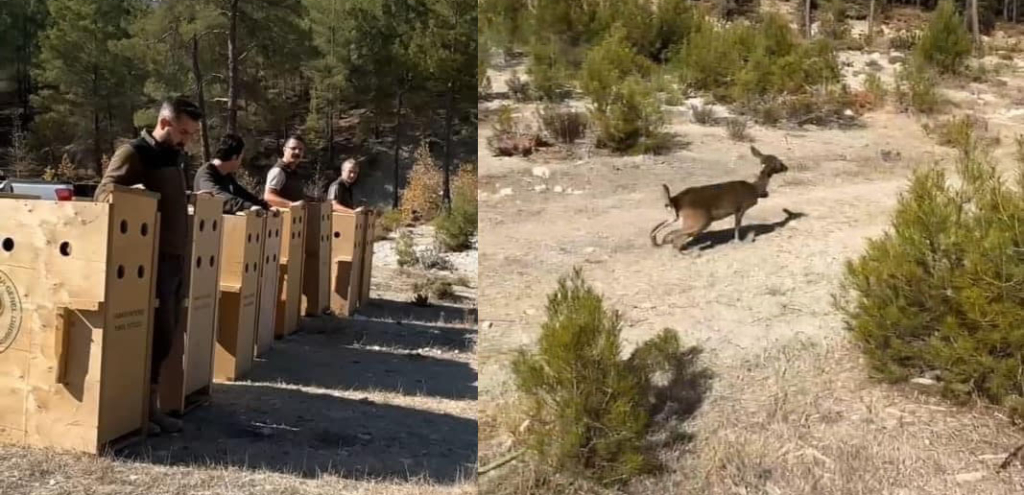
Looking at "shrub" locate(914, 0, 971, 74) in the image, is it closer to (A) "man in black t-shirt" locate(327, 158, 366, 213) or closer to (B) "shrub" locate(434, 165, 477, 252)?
(A) "man in black t-shirt" locate(327, 158, 366, 213)

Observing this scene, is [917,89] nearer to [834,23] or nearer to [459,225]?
[834,23]

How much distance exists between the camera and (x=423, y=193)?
10.8 m

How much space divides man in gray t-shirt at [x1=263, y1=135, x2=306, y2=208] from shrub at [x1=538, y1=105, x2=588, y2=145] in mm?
2151

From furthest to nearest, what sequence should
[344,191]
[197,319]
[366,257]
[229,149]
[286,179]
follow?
[366,257] < [344,191] < [286,179] < [229,149] < [197,319]

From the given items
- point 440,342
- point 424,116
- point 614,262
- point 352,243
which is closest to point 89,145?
point 424,116

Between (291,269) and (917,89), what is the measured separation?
2.99m

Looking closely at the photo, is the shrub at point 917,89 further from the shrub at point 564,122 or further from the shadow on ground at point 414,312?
the shadow on ground at point 414,312

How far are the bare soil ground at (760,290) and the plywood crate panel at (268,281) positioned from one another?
1.66m

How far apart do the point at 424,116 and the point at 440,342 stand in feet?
24.5

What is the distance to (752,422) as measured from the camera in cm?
209

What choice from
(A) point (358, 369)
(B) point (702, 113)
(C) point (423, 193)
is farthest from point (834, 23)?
(C) point (423, 193)

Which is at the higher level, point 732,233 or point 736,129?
point 736,129

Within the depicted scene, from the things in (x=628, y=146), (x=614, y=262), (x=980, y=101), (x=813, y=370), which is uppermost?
(x=980, y=101)

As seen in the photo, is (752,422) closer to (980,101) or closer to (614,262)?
(614,262)
